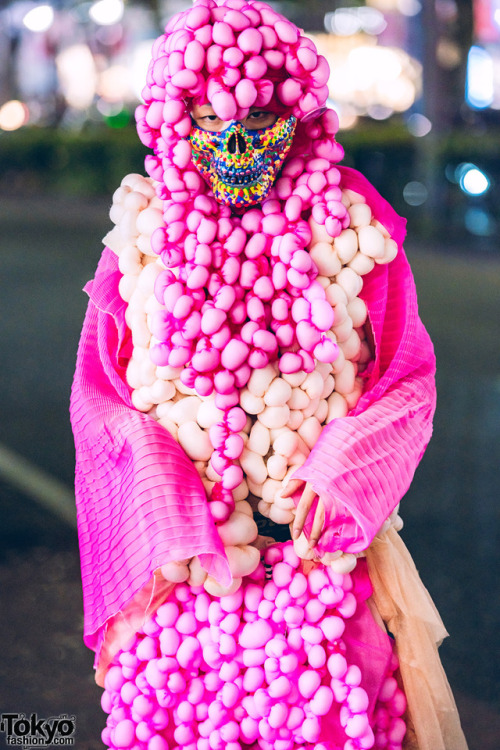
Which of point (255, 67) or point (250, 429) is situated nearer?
point (255, 67)

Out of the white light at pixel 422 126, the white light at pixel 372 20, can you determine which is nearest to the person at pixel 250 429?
the white light at pixel 422 126

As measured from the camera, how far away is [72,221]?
12734mm

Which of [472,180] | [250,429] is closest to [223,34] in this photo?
[250,429]

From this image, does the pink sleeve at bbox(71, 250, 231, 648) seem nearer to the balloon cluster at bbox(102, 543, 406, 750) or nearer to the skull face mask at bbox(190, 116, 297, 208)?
the balloon cluster at bbox(102, 543, 406, 750)

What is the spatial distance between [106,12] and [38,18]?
1560 millimetres

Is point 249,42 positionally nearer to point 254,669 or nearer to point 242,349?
point 242,349

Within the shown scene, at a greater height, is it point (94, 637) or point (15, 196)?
point (94, 637)

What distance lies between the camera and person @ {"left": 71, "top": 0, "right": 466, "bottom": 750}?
61.9 inches

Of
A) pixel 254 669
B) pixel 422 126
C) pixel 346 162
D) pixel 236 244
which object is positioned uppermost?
pixel 236 244

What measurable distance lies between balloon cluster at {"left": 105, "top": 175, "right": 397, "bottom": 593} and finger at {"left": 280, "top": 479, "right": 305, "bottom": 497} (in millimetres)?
32

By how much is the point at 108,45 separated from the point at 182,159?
22.5 meters

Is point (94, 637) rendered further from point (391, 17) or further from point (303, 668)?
point (391, 17)

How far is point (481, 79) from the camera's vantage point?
13.9 metres

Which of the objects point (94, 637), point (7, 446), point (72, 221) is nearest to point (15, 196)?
point (72, 221)
